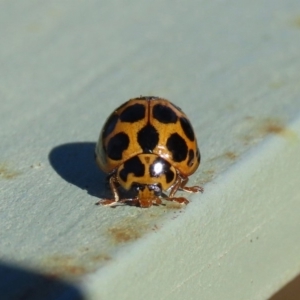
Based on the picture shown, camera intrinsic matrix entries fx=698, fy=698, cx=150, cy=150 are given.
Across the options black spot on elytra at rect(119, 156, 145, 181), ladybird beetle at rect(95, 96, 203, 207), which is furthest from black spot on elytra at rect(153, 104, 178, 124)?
black spot on elytra at rect(119, 156, 145, 181)

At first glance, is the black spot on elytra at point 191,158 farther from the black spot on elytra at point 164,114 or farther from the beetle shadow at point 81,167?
the beetle shadow at point 81,167

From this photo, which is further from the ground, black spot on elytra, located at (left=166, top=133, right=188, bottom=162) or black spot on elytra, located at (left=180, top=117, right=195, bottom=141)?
black spot on elytra, located at (left=180, top=117, right=195, bottom=141)

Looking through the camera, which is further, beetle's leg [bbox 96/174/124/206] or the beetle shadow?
the beetle shadow

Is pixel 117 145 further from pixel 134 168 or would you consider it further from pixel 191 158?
pixel 191 158

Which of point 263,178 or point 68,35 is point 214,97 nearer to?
point 263,178

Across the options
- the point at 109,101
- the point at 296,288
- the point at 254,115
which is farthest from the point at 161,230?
the point at 296,288

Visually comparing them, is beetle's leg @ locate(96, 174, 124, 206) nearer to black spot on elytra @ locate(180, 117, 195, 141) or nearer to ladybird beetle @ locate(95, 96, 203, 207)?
ladybird beetle @ locate(95, 96, 203, 207)

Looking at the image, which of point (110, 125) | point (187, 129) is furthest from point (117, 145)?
point (187, 129)
